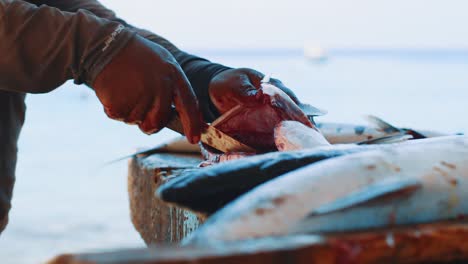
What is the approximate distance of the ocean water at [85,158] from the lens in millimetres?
5941

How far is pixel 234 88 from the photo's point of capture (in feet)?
8.64

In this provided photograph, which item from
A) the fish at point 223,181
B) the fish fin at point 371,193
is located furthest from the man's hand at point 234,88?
the fish fin at point 371,193

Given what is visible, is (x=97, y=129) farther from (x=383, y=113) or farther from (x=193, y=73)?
(x=193, y=73)

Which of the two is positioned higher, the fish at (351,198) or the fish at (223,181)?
the fish at (351,198)

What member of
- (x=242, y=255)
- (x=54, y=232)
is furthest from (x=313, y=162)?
(x=54, y=232)

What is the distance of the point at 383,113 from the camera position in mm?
12977

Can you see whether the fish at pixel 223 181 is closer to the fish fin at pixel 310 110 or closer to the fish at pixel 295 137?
the fish at pixel 295 137

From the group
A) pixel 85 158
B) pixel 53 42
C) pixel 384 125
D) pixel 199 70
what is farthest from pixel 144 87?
pixel 85 158

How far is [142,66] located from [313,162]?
760mm

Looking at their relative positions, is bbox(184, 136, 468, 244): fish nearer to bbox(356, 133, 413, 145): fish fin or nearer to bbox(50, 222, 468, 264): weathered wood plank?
bbox(50, 222, 468, 264): weathered wood plank

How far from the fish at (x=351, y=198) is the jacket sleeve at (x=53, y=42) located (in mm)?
938

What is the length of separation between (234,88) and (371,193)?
136cm

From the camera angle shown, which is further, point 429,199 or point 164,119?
point 164,119

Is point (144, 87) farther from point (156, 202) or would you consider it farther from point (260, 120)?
point (156, 202)
